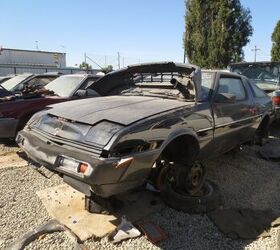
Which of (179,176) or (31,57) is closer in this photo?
(179,176)

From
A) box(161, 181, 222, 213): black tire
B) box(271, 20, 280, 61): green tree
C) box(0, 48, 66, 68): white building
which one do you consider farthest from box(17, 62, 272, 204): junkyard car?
box(0, 48, 66, 68): white building

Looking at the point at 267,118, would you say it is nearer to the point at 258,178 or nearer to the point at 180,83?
the point at 258,178

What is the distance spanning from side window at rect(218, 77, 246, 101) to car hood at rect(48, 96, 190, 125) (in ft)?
3.54

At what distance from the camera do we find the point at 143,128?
316 cm

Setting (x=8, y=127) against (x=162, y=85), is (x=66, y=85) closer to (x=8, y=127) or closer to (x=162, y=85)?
(x=8, y=127)

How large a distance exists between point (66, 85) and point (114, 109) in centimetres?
453

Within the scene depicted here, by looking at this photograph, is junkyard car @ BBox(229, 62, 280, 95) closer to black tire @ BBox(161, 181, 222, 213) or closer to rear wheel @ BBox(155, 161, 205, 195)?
rear wheel @ BBox(155, 161, 205, 195)

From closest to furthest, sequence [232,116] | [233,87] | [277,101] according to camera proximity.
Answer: [232,116] < [233,87] < [277,101]

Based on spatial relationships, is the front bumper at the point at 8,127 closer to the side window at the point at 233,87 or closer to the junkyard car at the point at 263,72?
the side window at the point at 233,87

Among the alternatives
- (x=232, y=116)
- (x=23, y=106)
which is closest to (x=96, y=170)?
(x=232, y=116)

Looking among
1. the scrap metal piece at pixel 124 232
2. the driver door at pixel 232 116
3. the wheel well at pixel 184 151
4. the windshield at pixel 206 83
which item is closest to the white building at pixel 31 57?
the driver door at pixel 232 116

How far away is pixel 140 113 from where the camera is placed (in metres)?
3.41

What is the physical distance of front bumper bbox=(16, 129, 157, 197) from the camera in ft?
9.31

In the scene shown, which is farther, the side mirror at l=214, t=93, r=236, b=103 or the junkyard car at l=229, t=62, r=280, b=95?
the junkyard car at l=229, t=62, r=280, b=95
